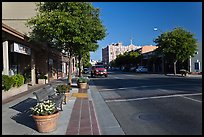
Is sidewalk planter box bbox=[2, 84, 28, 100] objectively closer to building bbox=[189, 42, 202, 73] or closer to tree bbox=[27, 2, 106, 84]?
tree bbox=[27, 2, 106, 84]

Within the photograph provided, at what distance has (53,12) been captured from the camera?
1762cm

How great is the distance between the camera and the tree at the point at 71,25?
17297mm

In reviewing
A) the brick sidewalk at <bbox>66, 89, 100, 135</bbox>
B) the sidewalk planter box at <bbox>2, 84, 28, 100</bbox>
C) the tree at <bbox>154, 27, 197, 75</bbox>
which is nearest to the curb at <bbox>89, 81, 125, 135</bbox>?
the brick sidewalk at <bbox>66, 89, 100, 135</bbox>

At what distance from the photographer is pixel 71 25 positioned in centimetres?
1697

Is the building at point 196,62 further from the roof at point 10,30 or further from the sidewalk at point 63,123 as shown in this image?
the sidewalk at point 63,123

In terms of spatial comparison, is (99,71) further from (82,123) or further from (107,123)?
(82,123)

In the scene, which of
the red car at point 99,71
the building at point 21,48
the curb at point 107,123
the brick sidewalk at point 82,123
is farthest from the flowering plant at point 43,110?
the red car at point 99,71

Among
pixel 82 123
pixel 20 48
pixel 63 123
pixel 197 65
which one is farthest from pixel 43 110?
pixel 197 65

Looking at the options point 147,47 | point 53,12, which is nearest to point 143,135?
point 53,12

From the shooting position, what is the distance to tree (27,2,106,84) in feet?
56.7

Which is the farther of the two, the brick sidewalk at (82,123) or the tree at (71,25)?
the tree at (71,25)

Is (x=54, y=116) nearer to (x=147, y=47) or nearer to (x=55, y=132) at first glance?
(x=55, y=132)

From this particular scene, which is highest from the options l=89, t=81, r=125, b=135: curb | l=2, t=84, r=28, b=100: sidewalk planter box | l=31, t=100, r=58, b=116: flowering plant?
l=31, t=100, r=58, b=116: flowering plant

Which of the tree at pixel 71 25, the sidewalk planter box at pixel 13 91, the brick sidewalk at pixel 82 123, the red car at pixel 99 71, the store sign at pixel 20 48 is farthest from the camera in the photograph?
the red car at pixel 99 71
